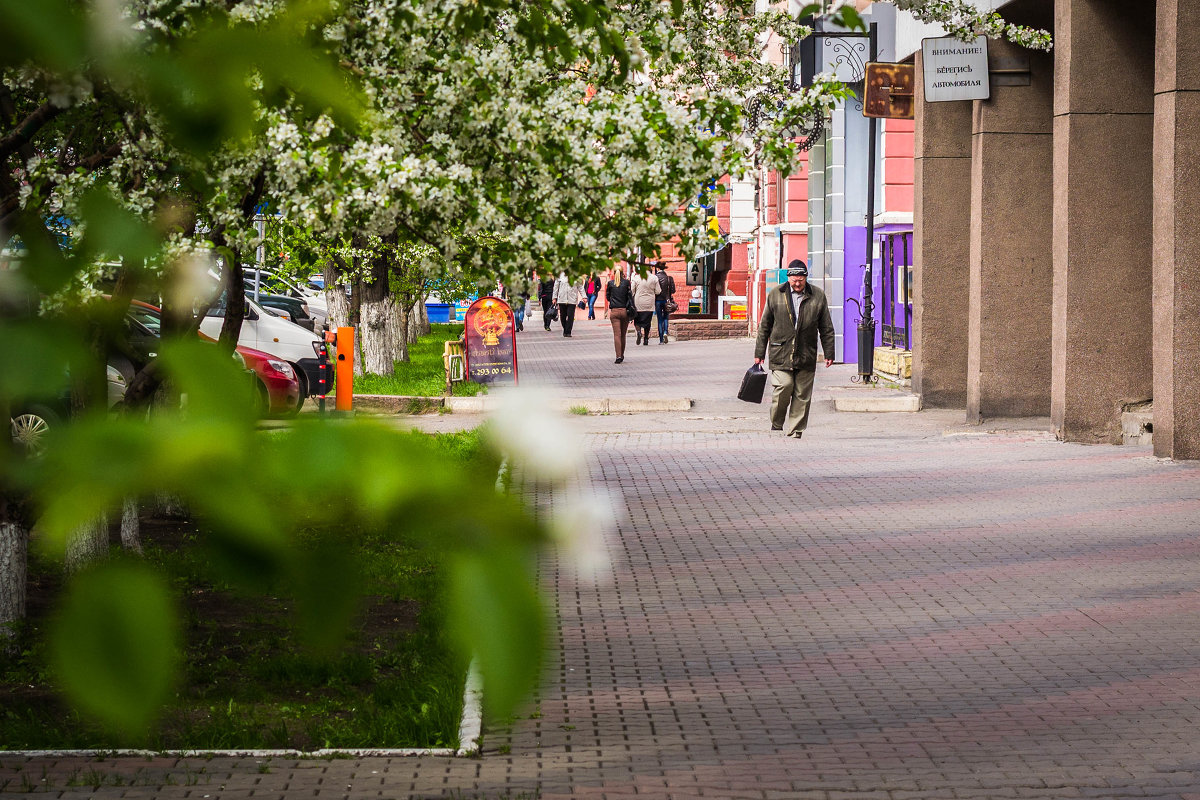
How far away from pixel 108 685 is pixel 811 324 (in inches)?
641

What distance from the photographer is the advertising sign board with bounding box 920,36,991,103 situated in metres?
17.7

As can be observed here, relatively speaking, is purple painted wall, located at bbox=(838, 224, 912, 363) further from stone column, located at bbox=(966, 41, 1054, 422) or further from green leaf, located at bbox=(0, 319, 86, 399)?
green leaf, located at bbox=(0, 319, 86, 399)

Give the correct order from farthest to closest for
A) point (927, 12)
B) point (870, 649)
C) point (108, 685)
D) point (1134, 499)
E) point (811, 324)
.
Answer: point (811, 324) → point (927, 12) → point (1134, 499) → point (870, 649) → point (108, 685)

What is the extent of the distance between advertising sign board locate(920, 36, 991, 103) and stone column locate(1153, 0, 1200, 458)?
389 cm

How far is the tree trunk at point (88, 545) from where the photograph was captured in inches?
30.5

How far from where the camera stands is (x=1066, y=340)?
1555 cm

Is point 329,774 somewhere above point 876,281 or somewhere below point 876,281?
below

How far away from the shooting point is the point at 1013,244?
58.3ft

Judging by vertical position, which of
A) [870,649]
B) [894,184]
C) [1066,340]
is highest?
[894,184]

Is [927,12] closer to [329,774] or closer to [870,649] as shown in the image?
[870,649]

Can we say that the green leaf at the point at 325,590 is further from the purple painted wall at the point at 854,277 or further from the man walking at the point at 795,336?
the purple painted wall at the point at 854,277

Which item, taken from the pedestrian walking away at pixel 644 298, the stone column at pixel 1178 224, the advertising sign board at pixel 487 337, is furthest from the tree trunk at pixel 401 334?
the stone column at pixel 1178 224

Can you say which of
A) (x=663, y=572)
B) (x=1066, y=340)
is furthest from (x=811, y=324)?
(x=663, y=572)

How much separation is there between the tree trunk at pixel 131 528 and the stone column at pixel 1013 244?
17478 millimetres
